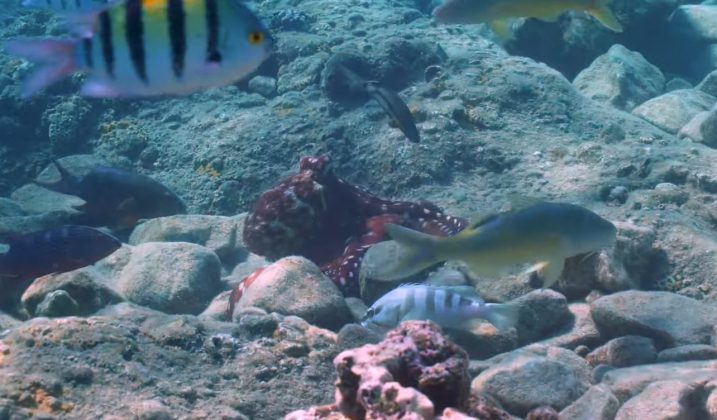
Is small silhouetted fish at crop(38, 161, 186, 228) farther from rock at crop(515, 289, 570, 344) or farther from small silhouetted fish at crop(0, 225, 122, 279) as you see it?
rock at crop(515, 289, 570, 344)

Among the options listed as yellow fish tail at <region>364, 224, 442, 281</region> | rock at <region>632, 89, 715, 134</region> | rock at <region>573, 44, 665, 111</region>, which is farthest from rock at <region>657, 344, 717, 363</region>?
rock at <region>573, 44, 665, 111</region>

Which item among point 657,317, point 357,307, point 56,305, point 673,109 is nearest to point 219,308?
point 357,307

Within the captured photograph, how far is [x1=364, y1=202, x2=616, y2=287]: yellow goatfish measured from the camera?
3502mm

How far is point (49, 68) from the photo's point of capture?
2.12 m

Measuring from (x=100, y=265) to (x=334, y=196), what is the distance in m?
2.38

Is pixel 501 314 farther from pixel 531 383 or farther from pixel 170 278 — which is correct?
pixel 170 278

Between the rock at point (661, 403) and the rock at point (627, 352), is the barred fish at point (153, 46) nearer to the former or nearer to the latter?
the rock at point (661, 403)

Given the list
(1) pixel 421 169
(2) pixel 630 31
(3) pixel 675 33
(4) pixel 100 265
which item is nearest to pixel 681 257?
(1) pixel 421 169

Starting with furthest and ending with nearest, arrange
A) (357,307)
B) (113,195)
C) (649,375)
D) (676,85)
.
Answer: (676,85), (113,195), (357,307), (649,375)

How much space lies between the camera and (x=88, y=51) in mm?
2100

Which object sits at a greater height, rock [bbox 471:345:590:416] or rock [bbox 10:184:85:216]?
rock [bbox 471:345:590:416]

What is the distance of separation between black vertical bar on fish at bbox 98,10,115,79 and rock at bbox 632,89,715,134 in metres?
8.16

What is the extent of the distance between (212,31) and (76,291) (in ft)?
9.71

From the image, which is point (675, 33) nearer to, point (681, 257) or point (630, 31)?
point (630, 31)
